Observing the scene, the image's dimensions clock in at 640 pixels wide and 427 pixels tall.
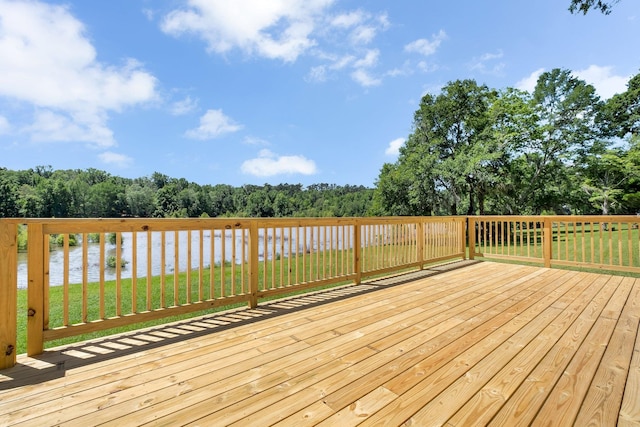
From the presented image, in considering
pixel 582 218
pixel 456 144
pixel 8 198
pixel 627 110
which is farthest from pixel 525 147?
pixel 8 198

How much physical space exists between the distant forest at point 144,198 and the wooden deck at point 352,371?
2739 cm

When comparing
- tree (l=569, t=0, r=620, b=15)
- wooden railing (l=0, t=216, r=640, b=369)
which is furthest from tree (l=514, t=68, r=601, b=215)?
wooden railing (l=0, t=216, r=640, b=369)

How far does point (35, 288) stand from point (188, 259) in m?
0.95

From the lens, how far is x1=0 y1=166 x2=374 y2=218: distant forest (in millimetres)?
25344

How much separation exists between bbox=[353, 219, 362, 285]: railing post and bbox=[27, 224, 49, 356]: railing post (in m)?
3.09

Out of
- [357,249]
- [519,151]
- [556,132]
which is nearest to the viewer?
[357,249]

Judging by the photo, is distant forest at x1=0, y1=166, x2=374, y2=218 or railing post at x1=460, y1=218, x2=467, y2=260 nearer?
railing post at x1=460, y1=218, x2=467, y2=260

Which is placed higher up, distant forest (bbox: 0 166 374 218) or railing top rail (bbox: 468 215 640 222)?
distant forest (bbox: 0 166 374 218)

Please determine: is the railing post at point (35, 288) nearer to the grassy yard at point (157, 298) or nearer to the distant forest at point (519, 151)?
the grassy yard at point (157, 298)

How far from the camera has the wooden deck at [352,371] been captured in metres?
1.36

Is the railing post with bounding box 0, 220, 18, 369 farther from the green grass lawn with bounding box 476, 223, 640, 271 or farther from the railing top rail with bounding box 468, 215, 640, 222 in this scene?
the green grass lawn with bounding box 476, 223, 640, 271

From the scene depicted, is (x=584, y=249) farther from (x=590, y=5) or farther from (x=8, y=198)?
(x=8, y=198)

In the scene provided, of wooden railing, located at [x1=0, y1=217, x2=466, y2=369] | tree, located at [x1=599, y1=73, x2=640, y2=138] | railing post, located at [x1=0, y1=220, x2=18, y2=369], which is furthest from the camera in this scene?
tree, located at [x1=599, y1=73, x2=640, y2=138]

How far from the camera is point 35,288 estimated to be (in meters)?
1.95
